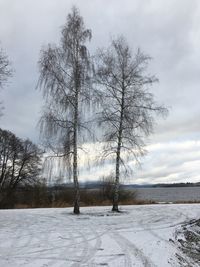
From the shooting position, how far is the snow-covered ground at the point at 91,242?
40.6ft

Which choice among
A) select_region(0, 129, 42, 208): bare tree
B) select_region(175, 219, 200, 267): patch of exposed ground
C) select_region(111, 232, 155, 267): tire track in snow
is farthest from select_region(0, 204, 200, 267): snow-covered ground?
select_region(0, 129, 42, 208): bare tree

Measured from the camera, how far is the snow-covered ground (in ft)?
40.6

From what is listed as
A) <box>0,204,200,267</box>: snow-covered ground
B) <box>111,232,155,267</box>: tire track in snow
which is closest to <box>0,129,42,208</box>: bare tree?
<box>0,204,200,267</box>: snow-covered ground

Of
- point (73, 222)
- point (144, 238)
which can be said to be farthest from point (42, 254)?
point (73, 222)

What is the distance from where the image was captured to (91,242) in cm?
1533

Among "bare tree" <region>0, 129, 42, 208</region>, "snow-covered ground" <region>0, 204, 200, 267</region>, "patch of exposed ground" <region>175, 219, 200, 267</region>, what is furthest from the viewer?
"bare tree" <region>0, 129, 42, 208</region>

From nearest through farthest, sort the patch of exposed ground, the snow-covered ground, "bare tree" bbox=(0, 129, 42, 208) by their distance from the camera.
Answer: the snow-covered ground
the patch of exposed ground
"bare tree" bbox=(0, 129, 42, 208)

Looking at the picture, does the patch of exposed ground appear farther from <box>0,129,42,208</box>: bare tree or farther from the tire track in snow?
<box>0,129,42,208</box>: bare tree

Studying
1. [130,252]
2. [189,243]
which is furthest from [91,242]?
[189,243]

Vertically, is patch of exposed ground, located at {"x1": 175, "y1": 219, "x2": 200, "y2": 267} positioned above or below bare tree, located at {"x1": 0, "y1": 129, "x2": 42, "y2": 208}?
below

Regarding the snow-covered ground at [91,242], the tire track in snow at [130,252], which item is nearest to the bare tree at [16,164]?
the snow-covered ground at [91,242]

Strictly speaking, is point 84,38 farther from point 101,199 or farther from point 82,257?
point 101,199

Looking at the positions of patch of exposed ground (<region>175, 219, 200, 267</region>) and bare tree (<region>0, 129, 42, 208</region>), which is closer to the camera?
patch of exposed ground (<region>175, 219, 200, 267</region>)

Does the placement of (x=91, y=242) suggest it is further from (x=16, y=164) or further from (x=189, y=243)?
(x=16, y=164)
